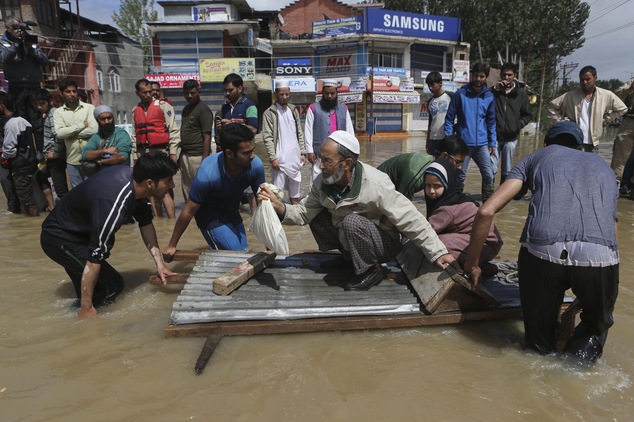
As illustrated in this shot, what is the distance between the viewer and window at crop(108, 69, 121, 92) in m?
23.9

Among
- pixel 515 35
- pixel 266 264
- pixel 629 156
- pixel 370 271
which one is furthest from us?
pixel 515 35

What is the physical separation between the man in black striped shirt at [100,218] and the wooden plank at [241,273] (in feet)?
1.94

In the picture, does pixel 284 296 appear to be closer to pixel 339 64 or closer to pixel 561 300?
pixel 561 300

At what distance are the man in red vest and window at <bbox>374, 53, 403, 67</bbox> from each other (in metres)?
21.7

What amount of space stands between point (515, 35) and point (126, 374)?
3595cm

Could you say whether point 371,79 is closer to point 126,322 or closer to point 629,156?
point 629,156

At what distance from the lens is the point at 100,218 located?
2.98 metres

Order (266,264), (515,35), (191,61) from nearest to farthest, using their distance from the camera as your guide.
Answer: (266,264)
(191,61)
(515,35)

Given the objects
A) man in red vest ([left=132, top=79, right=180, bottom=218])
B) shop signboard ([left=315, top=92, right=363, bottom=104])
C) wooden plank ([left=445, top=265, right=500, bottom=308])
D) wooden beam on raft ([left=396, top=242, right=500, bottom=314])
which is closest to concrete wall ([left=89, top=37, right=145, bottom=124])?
shop signboard ([left=315, top=92, right=363, bottom=104])

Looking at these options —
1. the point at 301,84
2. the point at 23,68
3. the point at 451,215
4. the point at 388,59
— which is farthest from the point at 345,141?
the point at 388,59

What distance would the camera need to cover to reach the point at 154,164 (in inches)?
120

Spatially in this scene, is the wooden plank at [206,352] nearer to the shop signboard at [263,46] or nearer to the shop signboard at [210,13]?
the shop signboard at [263,46]

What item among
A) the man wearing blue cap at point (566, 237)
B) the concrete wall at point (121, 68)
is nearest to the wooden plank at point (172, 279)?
the man wearing blue cap at point (566, 237)

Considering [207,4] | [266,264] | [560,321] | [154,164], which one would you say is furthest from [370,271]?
[207,4]
